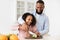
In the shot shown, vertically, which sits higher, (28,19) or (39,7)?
(39,7)

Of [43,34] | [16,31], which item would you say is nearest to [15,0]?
[16,31]

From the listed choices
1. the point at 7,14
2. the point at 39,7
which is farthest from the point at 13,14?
the point at 39,7

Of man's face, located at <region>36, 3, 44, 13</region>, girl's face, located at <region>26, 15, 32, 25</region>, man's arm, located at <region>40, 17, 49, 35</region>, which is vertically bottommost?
man's arm, located at <region>40, 17, 49, 35</region>

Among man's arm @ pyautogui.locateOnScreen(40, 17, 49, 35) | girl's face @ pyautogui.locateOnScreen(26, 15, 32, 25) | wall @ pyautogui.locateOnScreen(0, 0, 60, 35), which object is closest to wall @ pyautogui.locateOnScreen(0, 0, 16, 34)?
wall @ pyautogui.locateOnScreen(0, 0, 60, 35)

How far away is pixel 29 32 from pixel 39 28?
0.32ft

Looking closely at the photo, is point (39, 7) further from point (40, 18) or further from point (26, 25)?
point (26, 25)

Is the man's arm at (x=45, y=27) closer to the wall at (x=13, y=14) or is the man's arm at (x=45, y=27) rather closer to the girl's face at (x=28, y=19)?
the wall at (x=13, y=14)

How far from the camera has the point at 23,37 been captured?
1.43 meters

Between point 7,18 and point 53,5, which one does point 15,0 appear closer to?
point 7,18

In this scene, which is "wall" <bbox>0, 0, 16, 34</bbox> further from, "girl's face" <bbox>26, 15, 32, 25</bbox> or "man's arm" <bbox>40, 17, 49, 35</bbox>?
"man's arm" <bbox>40, 17, 49, 35</bbox>

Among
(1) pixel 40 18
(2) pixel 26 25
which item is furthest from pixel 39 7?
(2) pixel 26 25

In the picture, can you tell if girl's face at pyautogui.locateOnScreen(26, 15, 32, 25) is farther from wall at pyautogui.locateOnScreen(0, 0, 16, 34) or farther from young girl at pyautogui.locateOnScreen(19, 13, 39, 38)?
wall at pyautogui.locateOnScreen(0, 0, 16, 34)

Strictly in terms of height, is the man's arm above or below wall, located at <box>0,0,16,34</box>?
below

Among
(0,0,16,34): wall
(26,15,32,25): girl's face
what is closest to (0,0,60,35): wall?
(0,0,16,34): wall
